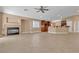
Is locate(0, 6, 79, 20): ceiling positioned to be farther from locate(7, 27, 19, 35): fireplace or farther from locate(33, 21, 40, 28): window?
locate(7, 27, 19, 35): fireplace

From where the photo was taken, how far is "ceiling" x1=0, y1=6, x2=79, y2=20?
190 cm

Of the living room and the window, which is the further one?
the window

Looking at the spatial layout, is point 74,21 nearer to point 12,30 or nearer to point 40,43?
point 40,43

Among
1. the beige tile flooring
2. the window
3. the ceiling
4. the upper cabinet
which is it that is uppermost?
the ceiling

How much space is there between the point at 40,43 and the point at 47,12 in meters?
0.58

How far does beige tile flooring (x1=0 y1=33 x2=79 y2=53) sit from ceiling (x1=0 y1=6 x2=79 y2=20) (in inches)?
13.2

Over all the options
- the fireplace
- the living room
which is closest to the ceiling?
the living room

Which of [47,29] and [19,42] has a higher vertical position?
[47,29]

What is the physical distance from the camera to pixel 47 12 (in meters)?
1.96

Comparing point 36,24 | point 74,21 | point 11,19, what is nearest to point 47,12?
point 36,24

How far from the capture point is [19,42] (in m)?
1.92
